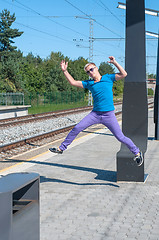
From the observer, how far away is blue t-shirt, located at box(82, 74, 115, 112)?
6.27 meters

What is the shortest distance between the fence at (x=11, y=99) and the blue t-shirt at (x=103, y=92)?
29250 millimetres

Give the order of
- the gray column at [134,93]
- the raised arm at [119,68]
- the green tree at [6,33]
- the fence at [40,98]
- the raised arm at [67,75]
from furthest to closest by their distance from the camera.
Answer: the green tree at [6,33]
the fence at [40,98]
the gray column at [134,93]
the raised arm at [67,75]
the raised arm at [119,68]

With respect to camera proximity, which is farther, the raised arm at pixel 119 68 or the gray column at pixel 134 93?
the gray column at pixel 134 93

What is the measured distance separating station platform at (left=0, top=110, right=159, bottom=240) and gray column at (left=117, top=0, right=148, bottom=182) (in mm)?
325

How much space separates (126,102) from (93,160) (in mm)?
2796

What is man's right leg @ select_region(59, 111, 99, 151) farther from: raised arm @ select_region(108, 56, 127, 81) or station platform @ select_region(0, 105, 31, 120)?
station platform @ select_region(0, 105, 31, 120)

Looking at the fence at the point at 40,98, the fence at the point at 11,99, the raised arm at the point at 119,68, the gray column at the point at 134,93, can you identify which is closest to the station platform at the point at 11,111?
the fence at the point at 40,98

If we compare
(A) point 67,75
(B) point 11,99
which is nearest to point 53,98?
(B) point 11,99

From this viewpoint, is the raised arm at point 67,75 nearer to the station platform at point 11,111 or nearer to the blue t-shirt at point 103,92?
the blue t-shirt at point 103,92

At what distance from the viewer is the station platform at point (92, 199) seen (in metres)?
4.91

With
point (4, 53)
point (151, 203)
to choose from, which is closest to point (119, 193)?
point (151, 203)

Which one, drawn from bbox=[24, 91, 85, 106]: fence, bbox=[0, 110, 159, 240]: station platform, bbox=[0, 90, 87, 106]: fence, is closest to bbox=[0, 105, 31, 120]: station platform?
bbox=[0, 90, 87, 106]: fence

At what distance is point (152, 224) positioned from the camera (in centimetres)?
513

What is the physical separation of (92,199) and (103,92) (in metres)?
1.69
